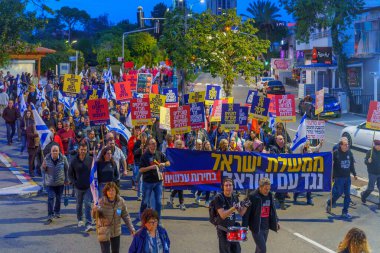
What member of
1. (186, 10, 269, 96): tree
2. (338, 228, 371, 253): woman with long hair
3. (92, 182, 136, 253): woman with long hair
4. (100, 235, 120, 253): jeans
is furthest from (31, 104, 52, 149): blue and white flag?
(186, 10, 269, 96): tree

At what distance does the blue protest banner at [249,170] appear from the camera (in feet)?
44.1

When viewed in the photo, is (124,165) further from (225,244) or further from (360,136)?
(360,136)

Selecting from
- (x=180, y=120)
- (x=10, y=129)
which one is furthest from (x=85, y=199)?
(x=10, y=129)

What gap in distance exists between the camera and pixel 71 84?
22.9 meters

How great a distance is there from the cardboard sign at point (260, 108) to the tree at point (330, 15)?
22790 mm

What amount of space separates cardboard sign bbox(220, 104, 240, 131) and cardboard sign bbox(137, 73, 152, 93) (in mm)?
10538

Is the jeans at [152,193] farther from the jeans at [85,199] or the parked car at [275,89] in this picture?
the parked car at [275,89]

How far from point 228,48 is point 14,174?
1484 centimetres

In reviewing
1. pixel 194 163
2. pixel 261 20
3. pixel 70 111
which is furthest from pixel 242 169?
pixel 261 20

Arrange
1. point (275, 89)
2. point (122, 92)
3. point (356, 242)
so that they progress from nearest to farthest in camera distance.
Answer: point (356, 242), point (122, 92), point (275, 89)

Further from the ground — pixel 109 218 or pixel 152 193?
pixel 109 218

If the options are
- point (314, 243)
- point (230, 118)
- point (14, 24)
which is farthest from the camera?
point (14, 24)

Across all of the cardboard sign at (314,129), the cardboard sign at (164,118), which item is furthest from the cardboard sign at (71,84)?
the cardboard sign at (314,129)

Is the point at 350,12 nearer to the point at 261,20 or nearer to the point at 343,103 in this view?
the point at 343,103
